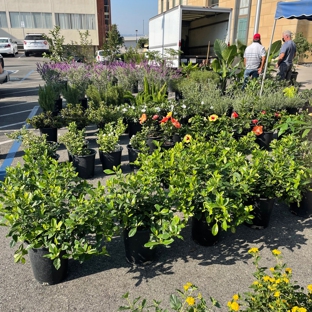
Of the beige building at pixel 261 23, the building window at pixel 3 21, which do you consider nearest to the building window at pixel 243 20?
the beige building at pixel 261 23

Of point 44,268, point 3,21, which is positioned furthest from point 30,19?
point 44,268

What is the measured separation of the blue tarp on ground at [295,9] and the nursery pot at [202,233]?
19.9 feet

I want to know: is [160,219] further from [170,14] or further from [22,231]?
[170,14]

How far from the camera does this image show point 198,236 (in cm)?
281

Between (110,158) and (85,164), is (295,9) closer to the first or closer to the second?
(110,158)

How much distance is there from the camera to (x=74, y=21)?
39.2 meters

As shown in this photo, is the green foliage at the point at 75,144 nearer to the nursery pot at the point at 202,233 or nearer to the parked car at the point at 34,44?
the nursery pot at the point at 202,233

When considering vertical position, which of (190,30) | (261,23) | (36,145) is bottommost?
(36,145)

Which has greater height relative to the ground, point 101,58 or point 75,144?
→ point 101,58

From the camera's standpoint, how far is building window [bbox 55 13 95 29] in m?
38.8

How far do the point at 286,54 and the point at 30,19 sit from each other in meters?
38.9

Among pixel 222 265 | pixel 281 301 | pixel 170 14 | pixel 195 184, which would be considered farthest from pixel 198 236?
pixel 170 14

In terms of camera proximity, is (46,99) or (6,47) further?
(6,47)

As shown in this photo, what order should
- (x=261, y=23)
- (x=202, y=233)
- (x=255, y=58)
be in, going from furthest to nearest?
(x=261, y=23) → (x=255, y=58) → (x=202, y=233)
